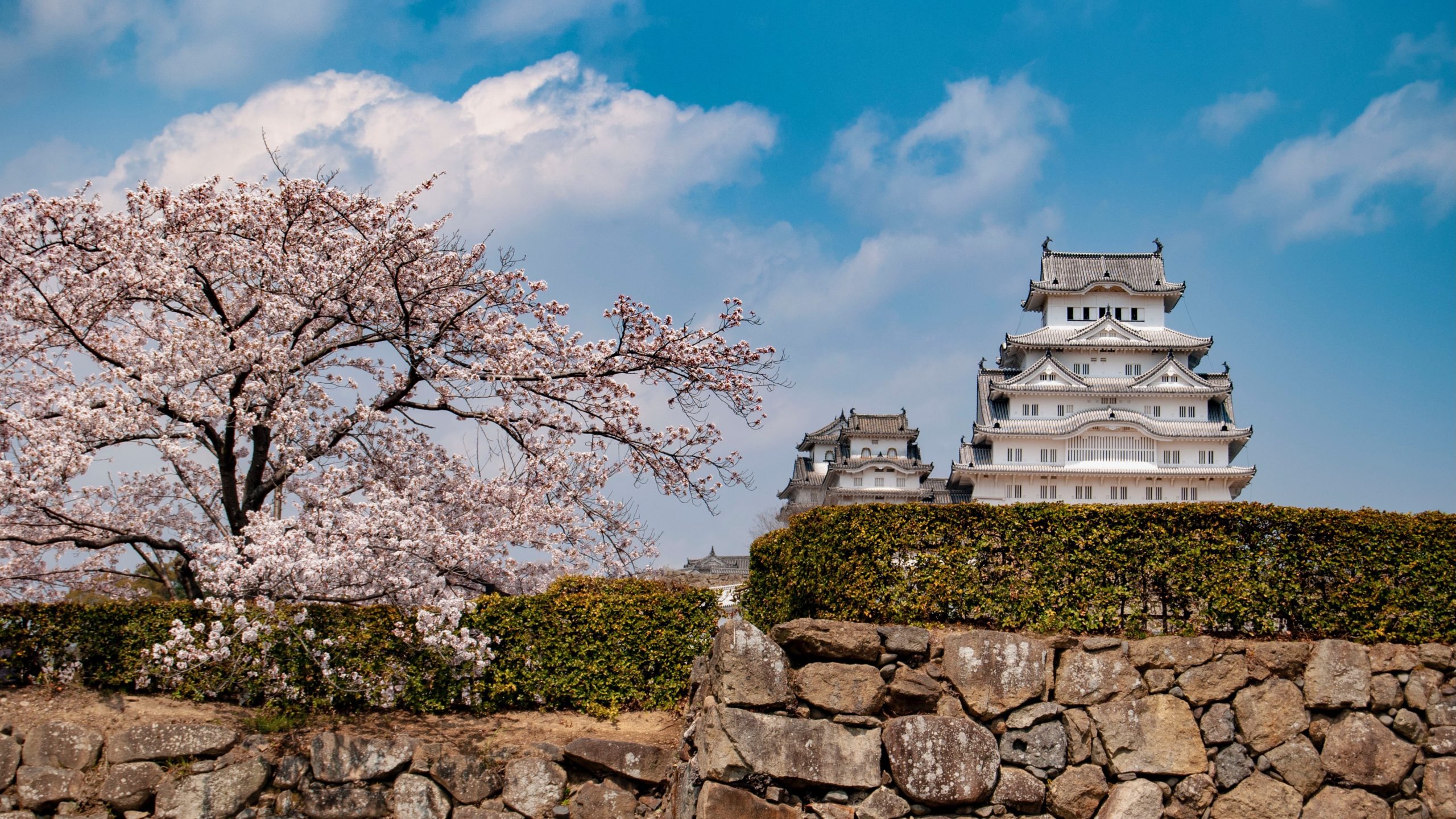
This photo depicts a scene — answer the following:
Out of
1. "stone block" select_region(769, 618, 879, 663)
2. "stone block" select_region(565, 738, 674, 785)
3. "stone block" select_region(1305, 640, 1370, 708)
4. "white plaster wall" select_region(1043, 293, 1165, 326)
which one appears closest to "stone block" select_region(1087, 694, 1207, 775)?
"stone block" select_region(1305, 640, 1370, 708)

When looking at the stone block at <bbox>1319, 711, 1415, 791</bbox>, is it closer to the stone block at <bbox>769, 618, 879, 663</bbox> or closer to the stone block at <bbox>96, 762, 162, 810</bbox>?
the stone block at <bbox>769, 618, 879, 663</bbox>

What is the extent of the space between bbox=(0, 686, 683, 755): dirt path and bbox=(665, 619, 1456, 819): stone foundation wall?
4.03ft

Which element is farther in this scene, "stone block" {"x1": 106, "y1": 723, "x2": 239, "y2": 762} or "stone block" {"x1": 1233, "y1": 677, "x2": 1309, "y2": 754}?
"stone block" {"x1": 106, "y1": 723, "x2": 239, "y2": 762}

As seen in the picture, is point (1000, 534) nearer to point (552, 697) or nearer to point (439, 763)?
point (552, 697)

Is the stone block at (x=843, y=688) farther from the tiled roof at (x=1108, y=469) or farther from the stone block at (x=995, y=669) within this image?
the tiled roof at (x=1108, y=469)

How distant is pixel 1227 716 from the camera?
9281 mm

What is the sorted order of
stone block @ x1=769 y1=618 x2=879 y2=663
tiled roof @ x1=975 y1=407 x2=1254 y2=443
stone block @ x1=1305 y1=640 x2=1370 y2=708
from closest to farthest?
stone block @ x1=769 y1=618 x2=879 y2=663
stone block @ x1=1305 y1=640 x2=1370 y2=708
tiled roof @ x1=975 y1=407 x2=1254 y2=443

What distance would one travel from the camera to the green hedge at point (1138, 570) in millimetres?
9656

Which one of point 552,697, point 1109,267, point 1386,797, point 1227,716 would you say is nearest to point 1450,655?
point 1386,797

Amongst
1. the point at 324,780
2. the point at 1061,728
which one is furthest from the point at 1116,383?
the point at 324,780

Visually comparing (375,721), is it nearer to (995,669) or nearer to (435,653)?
(435,653)

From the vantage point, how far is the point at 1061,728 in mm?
9078

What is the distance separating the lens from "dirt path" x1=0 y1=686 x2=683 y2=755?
408 inches

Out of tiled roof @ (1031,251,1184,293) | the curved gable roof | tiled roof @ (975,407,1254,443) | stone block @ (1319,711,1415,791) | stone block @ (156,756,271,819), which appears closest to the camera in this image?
stone block @ (1319,711,1415,791)
